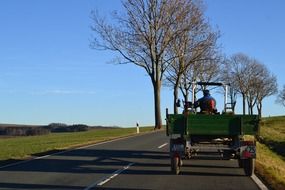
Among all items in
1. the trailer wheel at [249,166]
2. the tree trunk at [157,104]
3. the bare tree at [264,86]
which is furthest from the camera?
the bare tree at [264,86]

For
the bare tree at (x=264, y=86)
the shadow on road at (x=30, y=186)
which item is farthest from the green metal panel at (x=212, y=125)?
the bare tree at (x=264, y=86)

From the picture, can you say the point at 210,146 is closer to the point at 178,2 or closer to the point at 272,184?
the point at 272,184

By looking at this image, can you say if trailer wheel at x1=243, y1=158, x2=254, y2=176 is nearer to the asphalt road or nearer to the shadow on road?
the asphalt road

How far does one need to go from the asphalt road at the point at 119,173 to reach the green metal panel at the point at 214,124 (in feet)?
3.83

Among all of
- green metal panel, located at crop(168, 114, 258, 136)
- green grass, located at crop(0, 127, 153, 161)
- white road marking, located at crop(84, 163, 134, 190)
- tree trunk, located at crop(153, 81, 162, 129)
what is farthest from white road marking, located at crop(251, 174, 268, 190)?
tree trunk, located at crop(153, 81, 162, 129)

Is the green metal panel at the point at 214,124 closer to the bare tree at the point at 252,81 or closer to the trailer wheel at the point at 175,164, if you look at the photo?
the trailer wheel at the point at 175,164

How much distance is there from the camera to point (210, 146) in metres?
16.4

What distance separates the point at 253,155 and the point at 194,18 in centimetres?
3489

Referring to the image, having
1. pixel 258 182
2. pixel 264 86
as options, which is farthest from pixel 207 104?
pixel 264 86

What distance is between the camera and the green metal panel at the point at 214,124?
15.8 meters

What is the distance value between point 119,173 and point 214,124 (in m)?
2.89

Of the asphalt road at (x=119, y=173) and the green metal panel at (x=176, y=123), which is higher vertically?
the green metal panel at (x=176, y=123)

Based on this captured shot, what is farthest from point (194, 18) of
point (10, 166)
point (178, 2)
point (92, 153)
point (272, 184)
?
point (272, 184)

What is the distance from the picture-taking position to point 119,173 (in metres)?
16.0
